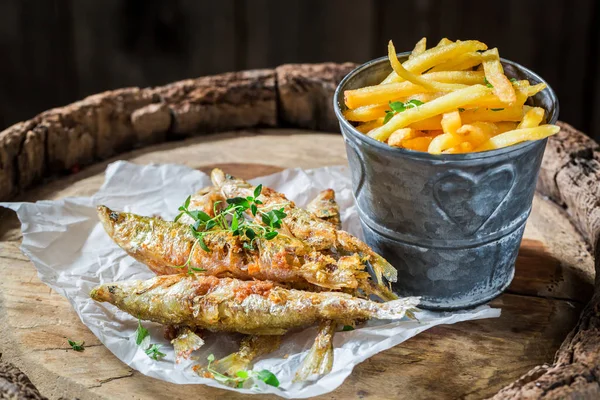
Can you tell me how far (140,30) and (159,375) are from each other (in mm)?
3499

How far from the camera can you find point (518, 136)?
2.26 m

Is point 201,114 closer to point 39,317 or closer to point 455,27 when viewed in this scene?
point 39,317

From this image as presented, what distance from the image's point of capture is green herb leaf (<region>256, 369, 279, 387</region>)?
226 centimetres

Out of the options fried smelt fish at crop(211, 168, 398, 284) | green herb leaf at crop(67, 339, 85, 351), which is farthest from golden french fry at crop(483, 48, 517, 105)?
green herb leaf at crop(67, 339, 85, 351)

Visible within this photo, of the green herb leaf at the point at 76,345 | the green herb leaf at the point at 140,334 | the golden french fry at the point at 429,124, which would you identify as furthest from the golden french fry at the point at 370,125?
the green herb leaf at the point at 76,345

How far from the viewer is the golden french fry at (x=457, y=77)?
248 cm

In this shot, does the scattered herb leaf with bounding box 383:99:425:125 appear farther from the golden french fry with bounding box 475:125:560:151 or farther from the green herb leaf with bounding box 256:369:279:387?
the green herb leaf with bounding box 256:369:279:387

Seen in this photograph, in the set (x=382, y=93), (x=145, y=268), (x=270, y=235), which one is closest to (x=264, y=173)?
(x=145, y=268)

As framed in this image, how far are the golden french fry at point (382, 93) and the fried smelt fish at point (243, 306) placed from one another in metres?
0.61

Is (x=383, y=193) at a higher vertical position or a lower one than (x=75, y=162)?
higher

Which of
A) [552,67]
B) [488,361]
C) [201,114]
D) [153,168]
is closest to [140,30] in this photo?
[201,114]

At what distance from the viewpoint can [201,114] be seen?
12.0ft

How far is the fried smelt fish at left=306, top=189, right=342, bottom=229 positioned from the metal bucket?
0.56ft

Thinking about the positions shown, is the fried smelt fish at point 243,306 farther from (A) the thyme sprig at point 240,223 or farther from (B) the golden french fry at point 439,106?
(B) the golden french fry at point 439,106
